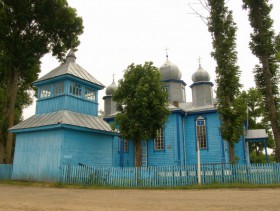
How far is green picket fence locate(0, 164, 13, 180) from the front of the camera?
1653cm

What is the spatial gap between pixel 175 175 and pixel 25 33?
1770cm

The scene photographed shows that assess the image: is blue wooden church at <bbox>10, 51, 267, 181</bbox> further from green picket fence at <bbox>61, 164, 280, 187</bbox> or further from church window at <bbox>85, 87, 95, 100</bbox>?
green picket fence at <bbox>61, 164, 280, 187</bbox>

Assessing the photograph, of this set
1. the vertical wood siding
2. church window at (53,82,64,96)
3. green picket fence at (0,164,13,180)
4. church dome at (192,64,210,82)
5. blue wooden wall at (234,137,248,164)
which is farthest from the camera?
church dome at (192,64,210,82)

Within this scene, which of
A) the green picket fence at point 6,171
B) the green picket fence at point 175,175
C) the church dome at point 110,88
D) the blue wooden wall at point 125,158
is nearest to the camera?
the green picket fence at point 175,175

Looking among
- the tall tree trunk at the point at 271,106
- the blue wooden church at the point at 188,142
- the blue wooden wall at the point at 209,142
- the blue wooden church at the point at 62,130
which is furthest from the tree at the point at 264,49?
the blue wooden church at the point at 62,130

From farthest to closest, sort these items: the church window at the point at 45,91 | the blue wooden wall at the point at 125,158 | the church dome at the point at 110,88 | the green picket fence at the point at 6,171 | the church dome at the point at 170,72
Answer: the church dome at the point at 110,88
the church dome at the point at 170,72
the blue wooden wall at the point at 125,158
the church window at the point at 45,91
the green picket fence at the point at 6,171

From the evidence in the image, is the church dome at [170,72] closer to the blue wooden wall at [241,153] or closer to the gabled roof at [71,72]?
the blue wooden wall at [241,153]

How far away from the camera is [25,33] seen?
72.5 feet

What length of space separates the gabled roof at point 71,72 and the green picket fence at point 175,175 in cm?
632

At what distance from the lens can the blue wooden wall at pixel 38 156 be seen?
14.2m

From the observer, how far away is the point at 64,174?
45.0 ft

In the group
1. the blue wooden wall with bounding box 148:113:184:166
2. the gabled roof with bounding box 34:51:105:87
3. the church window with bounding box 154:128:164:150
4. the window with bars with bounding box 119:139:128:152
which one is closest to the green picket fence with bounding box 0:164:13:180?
the gabled roof with bounding box 34:51:105:87

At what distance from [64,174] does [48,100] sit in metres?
5.41

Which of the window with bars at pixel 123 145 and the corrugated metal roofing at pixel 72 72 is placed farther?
the window with bars at pixel 123 145
